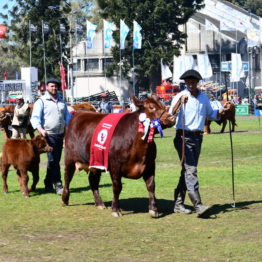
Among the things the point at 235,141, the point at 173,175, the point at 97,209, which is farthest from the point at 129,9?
the point at 97,209

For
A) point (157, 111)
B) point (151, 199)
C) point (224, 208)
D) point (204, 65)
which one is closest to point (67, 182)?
point (151, 199)

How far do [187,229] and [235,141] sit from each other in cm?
1849

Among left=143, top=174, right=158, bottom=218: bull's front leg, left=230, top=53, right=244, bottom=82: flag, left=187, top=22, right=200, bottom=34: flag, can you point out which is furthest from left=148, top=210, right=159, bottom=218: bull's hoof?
left=187, top=22, right=200, bottom=34: flag

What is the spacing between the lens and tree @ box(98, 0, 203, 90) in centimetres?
7506

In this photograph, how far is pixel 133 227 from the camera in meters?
10.2

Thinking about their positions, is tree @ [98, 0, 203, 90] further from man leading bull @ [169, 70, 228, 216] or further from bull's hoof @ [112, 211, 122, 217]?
bull's hoof @ [112, 211, 122, 217]

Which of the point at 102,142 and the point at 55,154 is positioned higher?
the point at 102,142

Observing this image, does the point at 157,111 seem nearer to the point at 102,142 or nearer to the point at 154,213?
the point at 102,142

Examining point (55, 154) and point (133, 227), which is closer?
point (133, 227)

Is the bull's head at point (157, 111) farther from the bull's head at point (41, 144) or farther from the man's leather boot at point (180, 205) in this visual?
the bull's head at point (41, 144)

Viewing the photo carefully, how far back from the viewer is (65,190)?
1235 centimetres

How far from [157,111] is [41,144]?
3.33 m

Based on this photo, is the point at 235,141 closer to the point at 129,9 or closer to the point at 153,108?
the point at 153,108

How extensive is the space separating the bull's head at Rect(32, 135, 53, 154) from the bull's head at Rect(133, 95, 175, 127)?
9.65 ft
